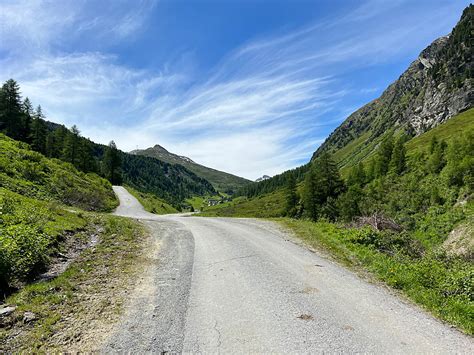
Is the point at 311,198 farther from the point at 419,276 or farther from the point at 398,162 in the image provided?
the point at 419,276

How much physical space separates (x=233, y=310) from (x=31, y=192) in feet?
76.4

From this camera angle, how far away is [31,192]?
2319cm

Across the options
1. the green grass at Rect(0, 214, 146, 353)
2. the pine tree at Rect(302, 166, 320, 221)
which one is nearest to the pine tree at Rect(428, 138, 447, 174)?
the pine tree at Rect(302, 166, 320, 221)

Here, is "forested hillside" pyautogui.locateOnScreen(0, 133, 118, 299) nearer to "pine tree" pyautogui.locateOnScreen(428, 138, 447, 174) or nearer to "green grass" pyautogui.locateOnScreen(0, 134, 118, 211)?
"green grass" pyautogui.locateOnScreen(0, 134, 118, 211)

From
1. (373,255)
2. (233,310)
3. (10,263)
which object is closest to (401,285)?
(373,255)

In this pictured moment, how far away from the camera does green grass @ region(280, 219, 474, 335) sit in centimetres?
707

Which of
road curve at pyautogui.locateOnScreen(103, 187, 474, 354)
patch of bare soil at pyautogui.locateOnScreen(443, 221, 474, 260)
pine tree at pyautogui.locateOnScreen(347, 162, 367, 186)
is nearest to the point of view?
road curve at pyautogui.locateOnScreen(103, 187, 474, 354)

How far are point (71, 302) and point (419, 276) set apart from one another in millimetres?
10418

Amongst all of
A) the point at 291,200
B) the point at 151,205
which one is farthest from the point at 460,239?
the point at 291,200

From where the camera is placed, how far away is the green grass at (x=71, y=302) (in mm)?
5766

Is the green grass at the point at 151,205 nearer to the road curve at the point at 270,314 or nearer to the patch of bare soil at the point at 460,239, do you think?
the patch of bare soil at the point at 460,239

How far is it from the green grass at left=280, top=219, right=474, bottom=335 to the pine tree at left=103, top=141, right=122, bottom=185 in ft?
286

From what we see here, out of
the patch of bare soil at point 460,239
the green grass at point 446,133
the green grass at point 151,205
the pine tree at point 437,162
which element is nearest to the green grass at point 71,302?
the patch of bare soil at point 460,239

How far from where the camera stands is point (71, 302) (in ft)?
24.5
